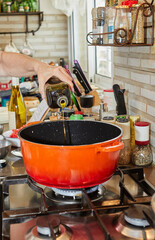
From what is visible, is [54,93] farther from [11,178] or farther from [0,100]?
[0,100]

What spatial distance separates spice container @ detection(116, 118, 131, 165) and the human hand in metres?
0.27

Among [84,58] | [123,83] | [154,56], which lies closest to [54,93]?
[154,56]

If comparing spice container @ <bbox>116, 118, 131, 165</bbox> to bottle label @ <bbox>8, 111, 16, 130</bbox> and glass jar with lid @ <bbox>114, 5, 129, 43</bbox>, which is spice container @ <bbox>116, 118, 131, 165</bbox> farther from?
bottle label @ <bbox>8, 111, 16, 130</bbox>

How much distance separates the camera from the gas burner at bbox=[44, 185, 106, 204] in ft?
3.57

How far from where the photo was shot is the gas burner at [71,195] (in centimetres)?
109

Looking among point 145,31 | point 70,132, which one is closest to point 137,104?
point 145,31

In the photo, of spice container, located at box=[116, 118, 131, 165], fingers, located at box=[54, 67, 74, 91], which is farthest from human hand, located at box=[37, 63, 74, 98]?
spice container, located at box=[116, 118, 131, 165]

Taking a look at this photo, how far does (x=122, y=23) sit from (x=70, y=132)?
0.52 meters

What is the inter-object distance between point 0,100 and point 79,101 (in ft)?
4.39

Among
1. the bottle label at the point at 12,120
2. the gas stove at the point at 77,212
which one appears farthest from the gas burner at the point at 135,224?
the bottle label at the point at 12,120

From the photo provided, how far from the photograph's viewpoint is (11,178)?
1.23 m

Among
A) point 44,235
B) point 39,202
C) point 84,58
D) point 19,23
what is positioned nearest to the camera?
point 44,235

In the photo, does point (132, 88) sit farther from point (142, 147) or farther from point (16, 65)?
point (16, 65)

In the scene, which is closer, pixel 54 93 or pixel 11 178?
pixel 11 178
